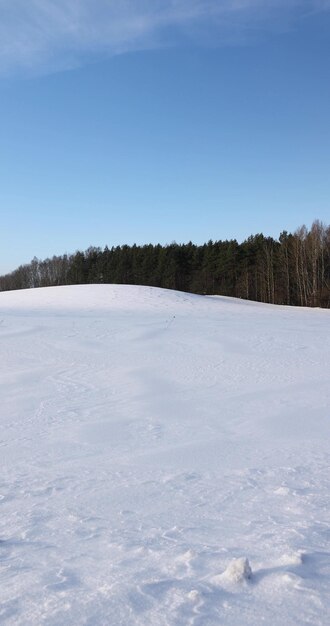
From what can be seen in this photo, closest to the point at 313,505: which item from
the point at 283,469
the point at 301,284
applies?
the point at 283,469

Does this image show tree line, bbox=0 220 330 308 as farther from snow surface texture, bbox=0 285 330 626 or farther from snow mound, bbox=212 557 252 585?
snow mound, bbox=212 557 252 585

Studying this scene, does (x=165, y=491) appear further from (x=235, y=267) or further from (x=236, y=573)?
(x=235, y=267)

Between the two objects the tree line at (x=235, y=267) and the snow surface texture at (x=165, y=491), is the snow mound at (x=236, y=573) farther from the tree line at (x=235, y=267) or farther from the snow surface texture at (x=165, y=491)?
the tree line at (x=235, y=267)

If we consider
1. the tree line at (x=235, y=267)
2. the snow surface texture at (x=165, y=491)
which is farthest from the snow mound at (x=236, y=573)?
the tree line at (x=235, y=267)

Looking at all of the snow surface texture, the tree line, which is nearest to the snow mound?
the snow surface texture

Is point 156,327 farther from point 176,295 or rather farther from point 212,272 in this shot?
point 212,272

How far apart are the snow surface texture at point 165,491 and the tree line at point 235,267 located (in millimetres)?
32743

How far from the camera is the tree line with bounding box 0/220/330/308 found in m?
41.4

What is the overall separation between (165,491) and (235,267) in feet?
157

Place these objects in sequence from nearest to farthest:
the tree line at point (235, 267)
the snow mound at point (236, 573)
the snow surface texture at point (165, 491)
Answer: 1. the snow surface texture at point (165, 491)
2. the snow mound at point (236, 573)
3. the tree line at point (235, 267)

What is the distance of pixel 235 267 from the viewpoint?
5075cm

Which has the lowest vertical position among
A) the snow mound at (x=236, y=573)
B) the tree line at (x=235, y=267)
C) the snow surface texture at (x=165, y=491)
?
the snow surface texture at (x=165, y=491)

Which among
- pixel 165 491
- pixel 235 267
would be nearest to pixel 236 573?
pixel 165 491

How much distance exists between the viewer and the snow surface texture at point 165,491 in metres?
2.36
